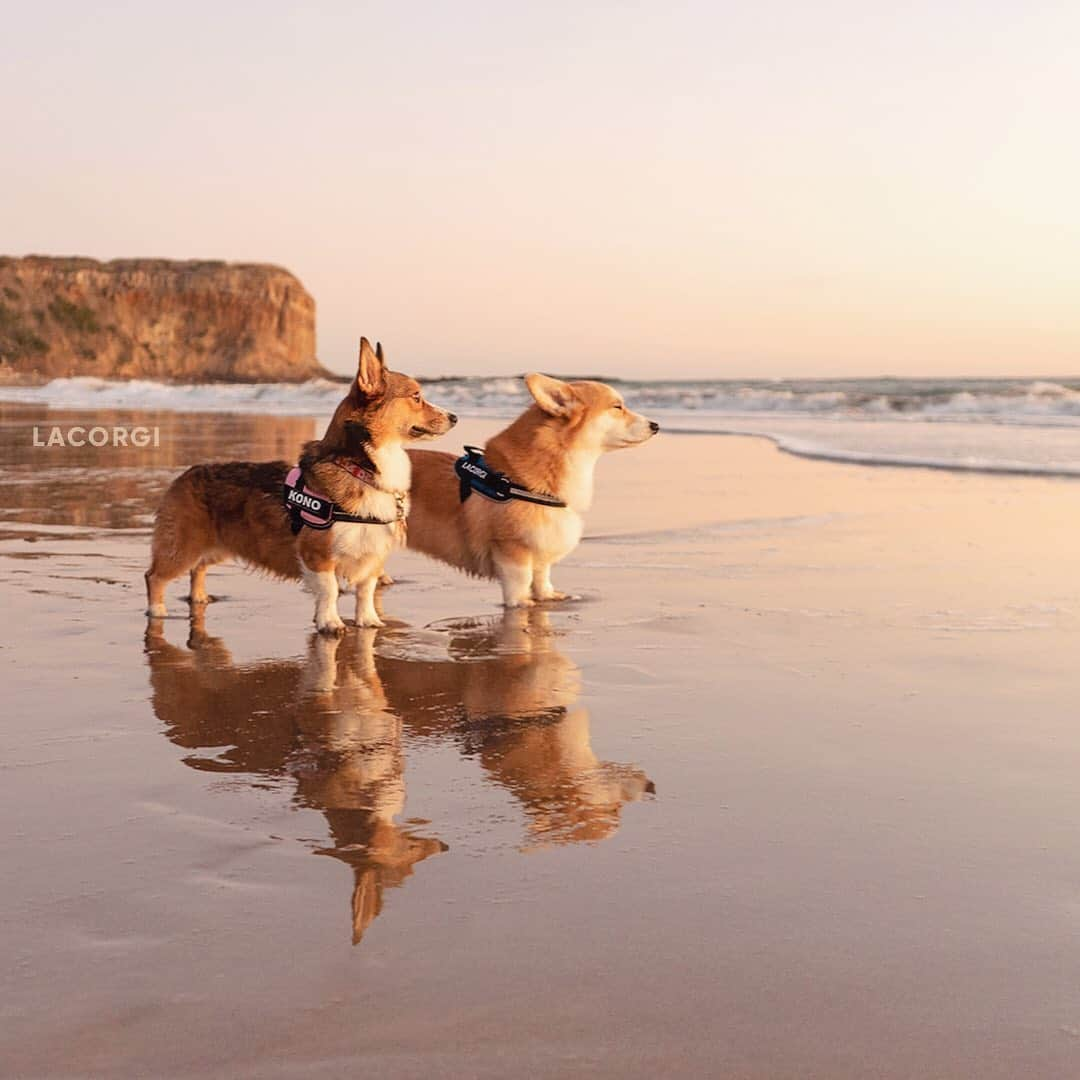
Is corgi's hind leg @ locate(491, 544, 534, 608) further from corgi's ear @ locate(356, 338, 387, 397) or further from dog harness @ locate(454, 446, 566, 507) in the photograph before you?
corgi's ear @ locate(356, 338, 387, 397)

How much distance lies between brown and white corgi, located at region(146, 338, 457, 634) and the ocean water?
820cm

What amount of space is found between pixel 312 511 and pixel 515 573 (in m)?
1.04

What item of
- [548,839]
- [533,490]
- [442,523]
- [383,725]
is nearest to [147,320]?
[442,523]

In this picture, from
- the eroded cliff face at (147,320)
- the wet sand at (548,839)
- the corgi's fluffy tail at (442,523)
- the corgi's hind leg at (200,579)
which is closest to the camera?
the wet sand at (548,839)

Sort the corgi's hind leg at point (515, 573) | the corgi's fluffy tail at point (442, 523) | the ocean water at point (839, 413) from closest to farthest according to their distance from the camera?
the corgi's hind leg at point (515, 573)
the corgi's fluffy tail at point (442, 523)
the ocean water at point (839, 413)

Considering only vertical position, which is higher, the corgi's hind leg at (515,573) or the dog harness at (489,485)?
the dog harness at (489,485)

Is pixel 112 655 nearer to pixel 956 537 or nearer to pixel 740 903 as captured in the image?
pixel 740 903

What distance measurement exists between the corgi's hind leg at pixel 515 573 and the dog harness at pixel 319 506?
0.67m

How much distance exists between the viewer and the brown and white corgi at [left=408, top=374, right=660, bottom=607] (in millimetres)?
5648

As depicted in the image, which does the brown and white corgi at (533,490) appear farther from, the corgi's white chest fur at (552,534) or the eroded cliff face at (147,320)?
the eroded cliff face at (147,320)

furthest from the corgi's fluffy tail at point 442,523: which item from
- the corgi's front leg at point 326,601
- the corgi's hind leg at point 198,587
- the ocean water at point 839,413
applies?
the ocean water at point 839,413

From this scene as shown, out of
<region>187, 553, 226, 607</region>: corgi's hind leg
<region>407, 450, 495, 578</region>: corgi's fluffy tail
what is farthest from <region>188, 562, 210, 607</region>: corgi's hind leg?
<region>407, 450, 495, 578</region>: corgi's fluffy tail

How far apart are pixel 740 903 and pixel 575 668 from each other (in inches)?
82.3

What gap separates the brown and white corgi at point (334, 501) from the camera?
5.04m
